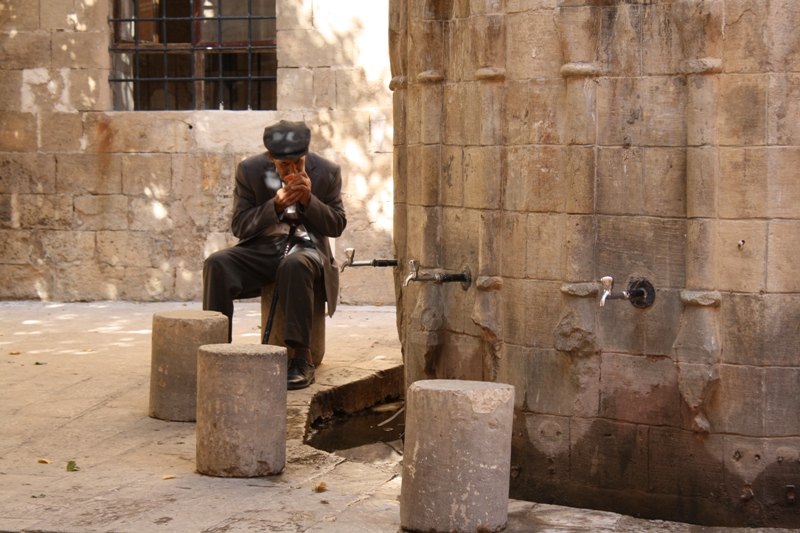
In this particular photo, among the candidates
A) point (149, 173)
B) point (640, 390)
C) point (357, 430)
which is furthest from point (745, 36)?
point (149, 173)

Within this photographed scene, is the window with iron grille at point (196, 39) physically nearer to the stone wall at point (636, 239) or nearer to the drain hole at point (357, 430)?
the drain hole at point (357, 430)

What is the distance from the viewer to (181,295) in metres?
10.3

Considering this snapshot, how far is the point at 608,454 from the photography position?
5.15 metres

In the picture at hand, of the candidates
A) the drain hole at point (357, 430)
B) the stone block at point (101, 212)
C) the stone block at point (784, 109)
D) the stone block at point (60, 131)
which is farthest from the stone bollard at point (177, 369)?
the stone block at point (60, 131)

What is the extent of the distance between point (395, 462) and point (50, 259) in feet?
18.0

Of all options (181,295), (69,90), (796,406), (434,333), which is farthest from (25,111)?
(796,406)

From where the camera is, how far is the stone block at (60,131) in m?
10.3

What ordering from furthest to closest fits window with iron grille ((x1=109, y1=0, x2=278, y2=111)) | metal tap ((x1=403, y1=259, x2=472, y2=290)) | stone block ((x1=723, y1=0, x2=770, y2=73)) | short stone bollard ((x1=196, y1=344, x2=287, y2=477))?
window with iron grille ((x1=109, y1=0, x2=278, y2=111)), metal tap ((x1=403, y1=259, x2=472, y2=290)), short stone bollard ((x1=196, y1=344, x2=287, y2=477)), stone block ((x1=723, y1=0, x2=770, y2=73))

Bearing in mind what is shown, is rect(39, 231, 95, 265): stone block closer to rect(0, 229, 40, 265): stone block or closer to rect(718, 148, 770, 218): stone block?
rect(0, 229, 40, 265): stone block

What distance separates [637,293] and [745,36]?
1.18 metres

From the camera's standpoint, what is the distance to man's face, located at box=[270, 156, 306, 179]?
6828 mm

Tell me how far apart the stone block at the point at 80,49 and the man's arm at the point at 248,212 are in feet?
12.4

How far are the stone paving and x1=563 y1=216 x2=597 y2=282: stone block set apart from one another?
107 centimetres

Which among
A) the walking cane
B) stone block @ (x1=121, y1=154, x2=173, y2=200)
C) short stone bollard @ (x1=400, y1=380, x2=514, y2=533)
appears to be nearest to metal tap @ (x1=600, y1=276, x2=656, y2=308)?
short stone bollard @ (x1=400, y1=380, x2=514, y2=533)
